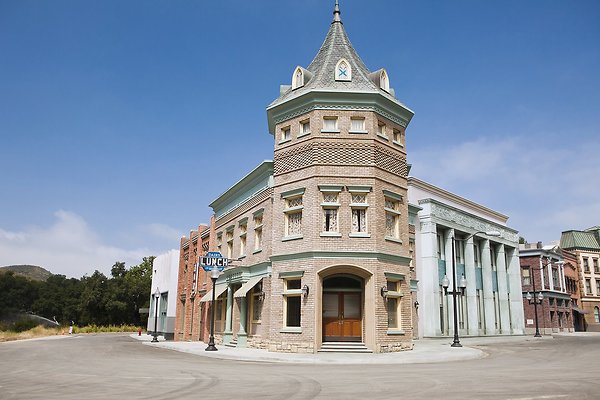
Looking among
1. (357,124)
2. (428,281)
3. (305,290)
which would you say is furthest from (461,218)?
(305,290)

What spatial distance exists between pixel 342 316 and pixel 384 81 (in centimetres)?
1180

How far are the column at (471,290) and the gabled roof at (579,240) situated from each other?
1510 inches

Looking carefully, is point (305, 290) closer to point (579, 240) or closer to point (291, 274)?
point (291, 274)

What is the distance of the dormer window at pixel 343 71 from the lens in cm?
2425

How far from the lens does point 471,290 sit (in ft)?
136

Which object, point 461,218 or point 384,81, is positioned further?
point 461,218

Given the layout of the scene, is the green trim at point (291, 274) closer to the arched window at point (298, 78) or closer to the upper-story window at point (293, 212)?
the upper-story window at point (293, 212)

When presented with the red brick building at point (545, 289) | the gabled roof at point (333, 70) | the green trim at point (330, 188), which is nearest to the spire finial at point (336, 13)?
the gabled roof at point (333, 70)

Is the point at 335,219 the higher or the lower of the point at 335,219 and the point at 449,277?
the higher

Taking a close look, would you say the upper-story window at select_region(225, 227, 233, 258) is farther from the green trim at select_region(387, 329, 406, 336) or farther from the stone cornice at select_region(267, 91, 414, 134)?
the green trim at select_region(387, 329, 406, 336)

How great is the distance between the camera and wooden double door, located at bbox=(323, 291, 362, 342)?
22188mm

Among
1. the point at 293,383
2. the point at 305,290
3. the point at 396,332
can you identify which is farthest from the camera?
the point at 396,332

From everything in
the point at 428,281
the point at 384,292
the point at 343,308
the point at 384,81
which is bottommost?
the point at 343,308

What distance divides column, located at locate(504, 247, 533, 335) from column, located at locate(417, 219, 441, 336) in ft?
46.2
